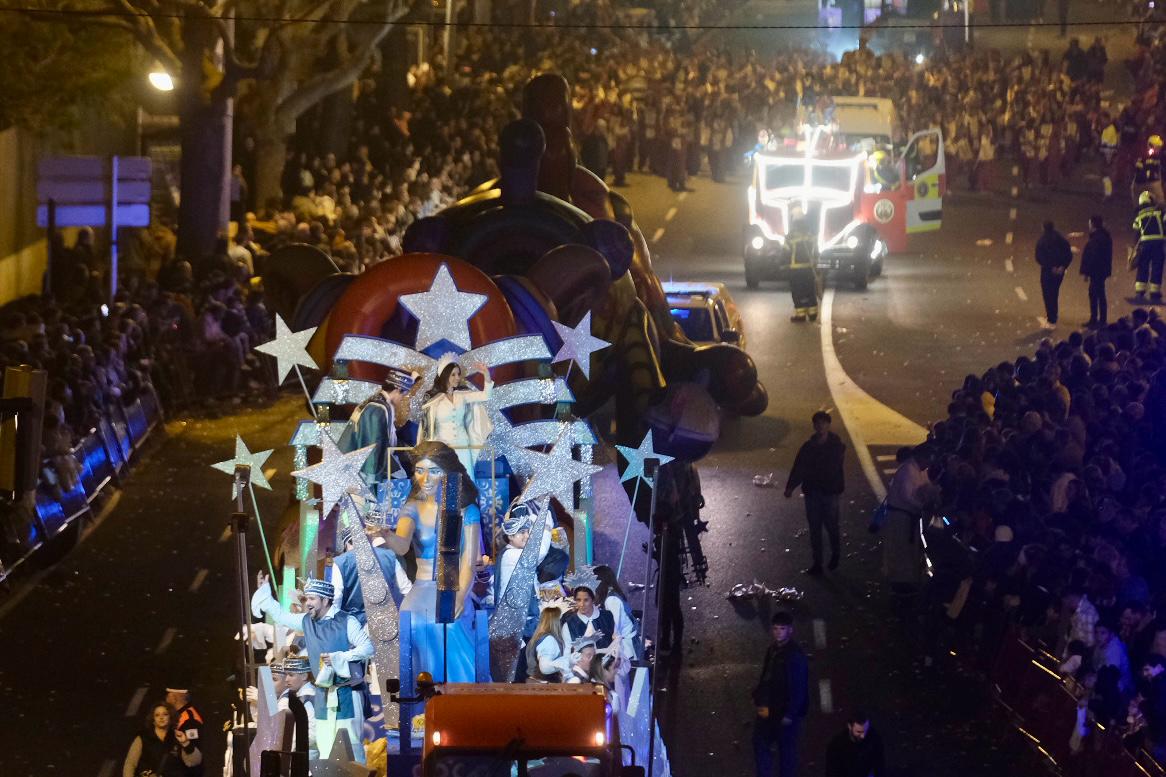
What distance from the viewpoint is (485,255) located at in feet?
59.2

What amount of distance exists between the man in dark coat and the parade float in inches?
465

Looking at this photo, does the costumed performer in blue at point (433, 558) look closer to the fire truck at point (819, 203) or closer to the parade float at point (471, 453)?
the parade float at point (471, 453)

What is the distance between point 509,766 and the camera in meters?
9.62

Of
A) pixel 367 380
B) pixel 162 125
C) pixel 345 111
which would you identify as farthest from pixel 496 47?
pixel 367 380

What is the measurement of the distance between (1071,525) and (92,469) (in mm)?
9937

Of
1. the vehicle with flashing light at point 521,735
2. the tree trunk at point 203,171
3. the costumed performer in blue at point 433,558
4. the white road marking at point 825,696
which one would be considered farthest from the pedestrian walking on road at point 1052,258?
the vehicle with flashing light at point 521,735

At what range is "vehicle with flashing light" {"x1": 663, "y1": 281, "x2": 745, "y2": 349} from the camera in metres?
25.0

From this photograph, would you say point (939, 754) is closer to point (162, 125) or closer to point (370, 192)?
point (370, 192)

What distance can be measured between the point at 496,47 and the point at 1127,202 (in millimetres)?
15868

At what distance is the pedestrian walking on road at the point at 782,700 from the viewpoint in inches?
511

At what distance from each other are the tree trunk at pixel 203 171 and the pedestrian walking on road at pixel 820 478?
15.2 metres

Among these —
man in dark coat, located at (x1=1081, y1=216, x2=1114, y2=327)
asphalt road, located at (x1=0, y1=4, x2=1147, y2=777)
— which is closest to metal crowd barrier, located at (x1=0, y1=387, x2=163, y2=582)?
asphalt road, located at (x1=0, y1=4, x2=1147, y2=777)

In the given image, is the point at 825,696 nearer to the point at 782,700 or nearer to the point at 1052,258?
the point at 782,700

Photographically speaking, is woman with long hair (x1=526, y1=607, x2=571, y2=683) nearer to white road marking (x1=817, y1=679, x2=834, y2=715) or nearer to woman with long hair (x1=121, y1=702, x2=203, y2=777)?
woman with long hair (x1=121, y1=702, x2=203, y2=777)
